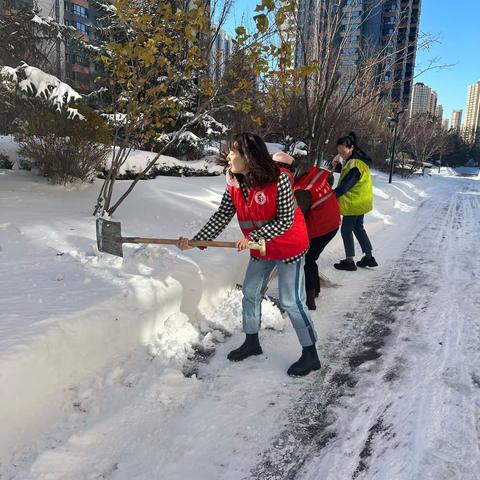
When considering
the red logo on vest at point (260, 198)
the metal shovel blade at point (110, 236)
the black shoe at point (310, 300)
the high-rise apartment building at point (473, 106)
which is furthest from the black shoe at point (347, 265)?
the high-rise apartment building at point (473, 106)

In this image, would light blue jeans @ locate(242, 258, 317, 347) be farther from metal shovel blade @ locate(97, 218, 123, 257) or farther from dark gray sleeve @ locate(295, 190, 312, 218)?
metal shovel blade @ locate(97, 218, 123, 257)

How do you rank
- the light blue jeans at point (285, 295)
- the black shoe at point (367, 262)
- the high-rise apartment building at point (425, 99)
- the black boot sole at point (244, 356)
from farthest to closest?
the high-rise apartment building at point (425, 99), the black shoe at point (367, 262), the black boot sole at point (244, 356), the light blue jeans at point (285, 295)

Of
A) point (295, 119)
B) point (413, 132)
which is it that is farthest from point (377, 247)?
point (413, 132)

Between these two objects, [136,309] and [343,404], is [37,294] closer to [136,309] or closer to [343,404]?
[136,309]

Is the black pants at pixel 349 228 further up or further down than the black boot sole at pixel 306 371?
further up

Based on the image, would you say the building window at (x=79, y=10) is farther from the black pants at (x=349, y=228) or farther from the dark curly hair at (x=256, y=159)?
the dark curly hair at (x=256, y=159)

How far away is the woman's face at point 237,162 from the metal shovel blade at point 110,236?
50.8 inches

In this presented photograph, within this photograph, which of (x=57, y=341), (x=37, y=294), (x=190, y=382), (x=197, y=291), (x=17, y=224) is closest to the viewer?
(x=57, y=341)

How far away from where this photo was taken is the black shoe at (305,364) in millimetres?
3055

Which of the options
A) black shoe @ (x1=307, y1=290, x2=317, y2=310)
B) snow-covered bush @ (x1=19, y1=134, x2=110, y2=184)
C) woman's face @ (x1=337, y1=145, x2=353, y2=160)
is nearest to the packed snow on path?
black shoe @ (x1=307, y1=290, x2=317, y2=310)

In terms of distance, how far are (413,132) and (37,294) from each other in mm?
36149

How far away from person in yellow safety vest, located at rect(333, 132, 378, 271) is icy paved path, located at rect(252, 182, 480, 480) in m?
1.11

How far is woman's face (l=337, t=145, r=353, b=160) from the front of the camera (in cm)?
505

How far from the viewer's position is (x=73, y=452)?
2234mm
